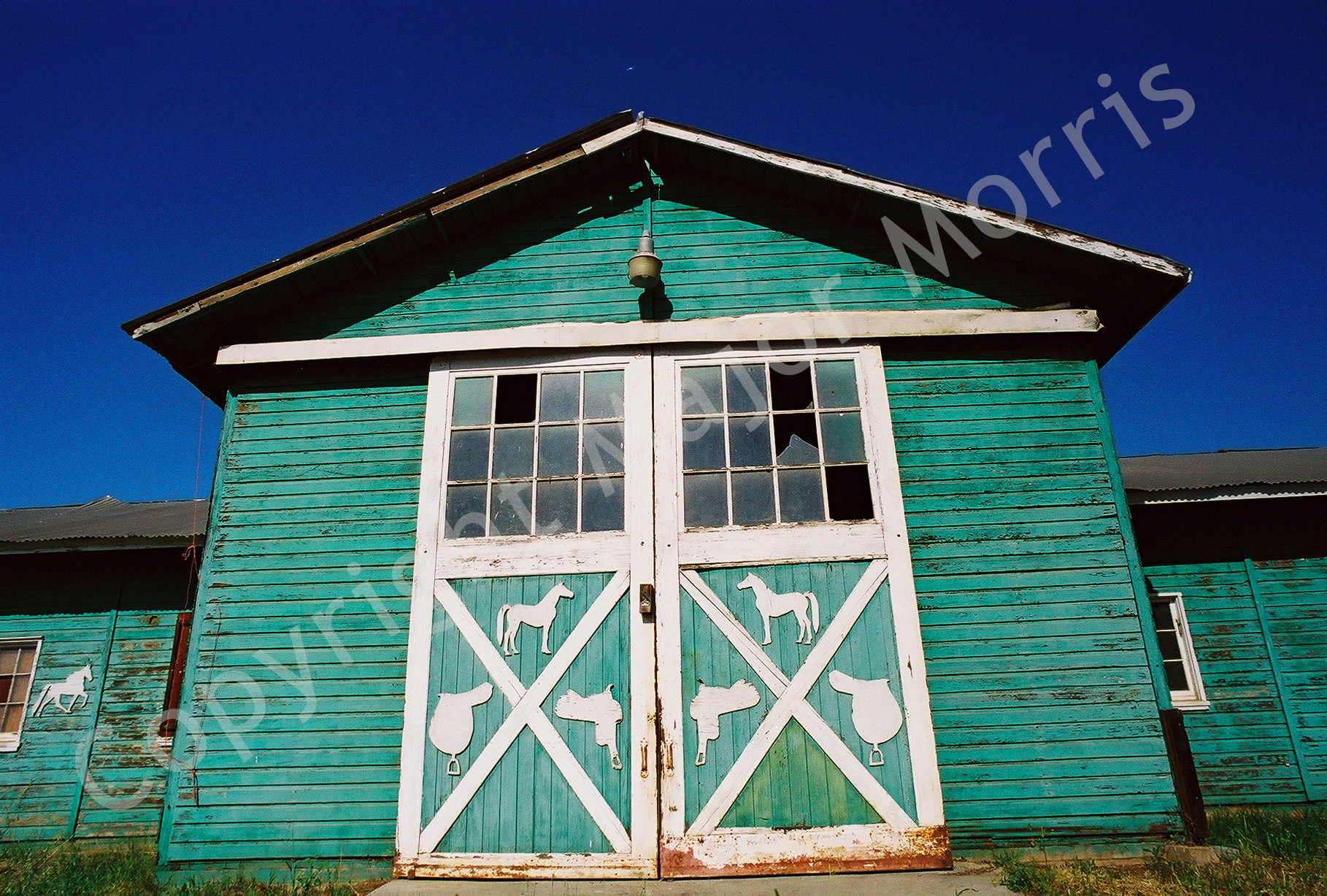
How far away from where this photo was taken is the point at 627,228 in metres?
7.08

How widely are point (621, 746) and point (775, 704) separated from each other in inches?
45.7

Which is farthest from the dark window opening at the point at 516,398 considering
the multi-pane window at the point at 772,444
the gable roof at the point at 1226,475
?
the gable roof at the point at 1226,475

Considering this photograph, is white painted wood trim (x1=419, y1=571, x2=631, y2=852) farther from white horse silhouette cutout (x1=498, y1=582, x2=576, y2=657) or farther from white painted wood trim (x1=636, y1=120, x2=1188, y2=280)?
white painted wood trim (x1=636, y1=120, x2=1188, y2=280)

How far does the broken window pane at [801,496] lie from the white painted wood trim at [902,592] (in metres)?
0.47

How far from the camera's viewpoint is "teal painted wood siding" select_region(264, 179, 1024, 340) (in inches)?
265

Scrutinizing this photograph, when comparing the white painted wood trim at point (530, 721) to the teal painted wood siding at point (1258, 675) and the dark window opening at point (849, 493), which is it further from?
the teal painted wood siding at point (1258, 675)

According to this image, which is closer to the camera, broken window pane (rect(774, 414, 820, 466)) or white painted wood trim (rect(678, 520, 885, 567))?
white painted wood trim (rect(678, 520, 885, 567))

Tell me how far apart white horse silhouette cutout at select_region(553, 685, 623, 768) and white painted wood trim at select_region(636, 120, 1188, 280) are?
460cm

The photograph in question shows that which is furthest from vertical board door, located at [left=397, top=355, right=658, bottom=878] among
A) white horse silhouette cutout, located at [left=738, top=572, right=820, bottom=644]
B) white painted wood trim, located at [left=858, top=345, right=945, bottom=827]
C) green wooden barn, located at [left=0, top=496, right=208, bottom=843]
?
green wooden barn, located at [left=0, top=496, right=208, bottom=843]

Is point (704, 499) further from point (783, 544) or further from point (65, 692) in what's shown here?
point (65, 692)

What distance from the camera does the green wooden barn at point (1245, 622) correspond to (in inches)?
305

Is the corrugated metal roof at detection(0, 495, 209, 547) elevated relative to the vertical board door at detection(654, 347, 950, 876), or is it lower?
elevated

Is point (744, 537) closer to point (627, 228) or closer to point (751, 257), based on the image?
point (751, 257)

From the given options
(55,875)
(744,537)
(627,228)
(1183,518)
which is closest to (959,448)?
(744,537)
